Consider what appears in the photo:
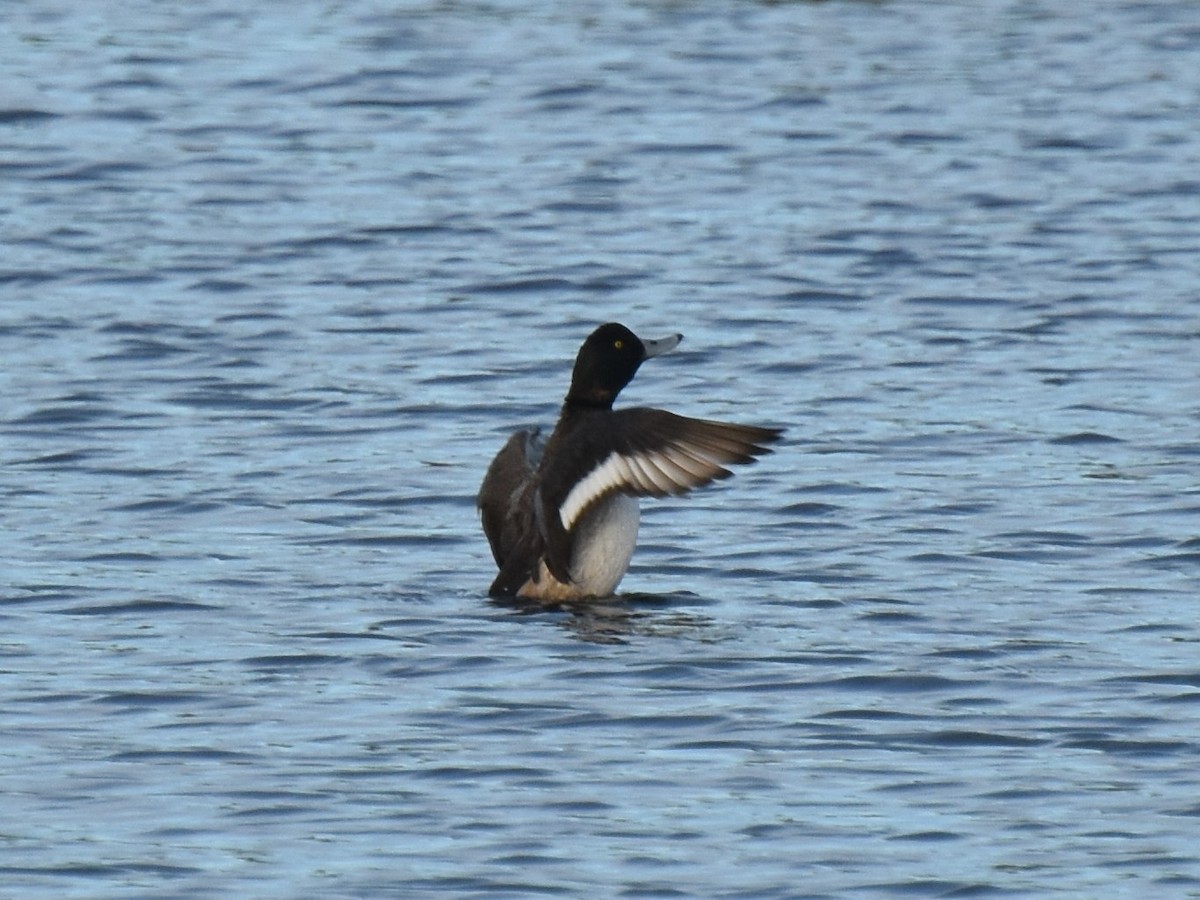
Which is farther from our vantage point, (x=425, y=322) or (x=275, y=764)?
(x=425, y=322)

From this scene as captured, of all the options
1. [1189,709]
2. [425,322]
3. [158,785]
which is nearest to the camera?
[158,785]

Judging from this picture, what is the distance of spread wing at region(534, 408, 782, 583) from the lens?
340 inches

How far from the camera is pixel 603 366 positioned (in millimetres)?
9195

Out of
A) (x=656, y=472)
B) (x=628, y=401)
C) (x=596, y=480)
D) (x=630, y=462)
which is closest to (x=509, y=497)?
(x=596, y=480)

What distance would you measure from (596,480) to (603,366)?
1.74 feet

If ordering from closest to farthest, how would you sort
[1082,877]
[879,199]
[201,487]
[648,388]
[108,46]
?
[1082,877]
[201,487]
[648,388]
[879,199]
[108,46]

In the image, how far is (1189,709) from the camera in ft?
24.1

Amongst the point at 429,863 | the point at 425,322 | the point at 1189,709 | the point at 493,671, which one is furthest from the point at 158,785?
the point at 425,322

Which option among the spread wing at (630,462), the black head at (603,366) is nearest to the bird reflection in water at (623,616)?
the spread wing at (630,462)

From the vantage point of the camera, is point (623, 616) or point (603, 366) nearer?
point (623, 616)

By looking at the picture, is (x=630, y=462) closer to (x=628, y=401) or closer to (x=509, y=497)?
(x=509, y=497)

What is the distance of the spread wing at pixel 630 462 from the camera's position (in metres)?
8.64

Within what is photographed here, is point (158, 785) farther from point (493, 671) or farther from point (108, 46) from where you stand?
point (108, 46)

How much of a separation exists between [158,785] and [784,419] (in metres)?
5.43
